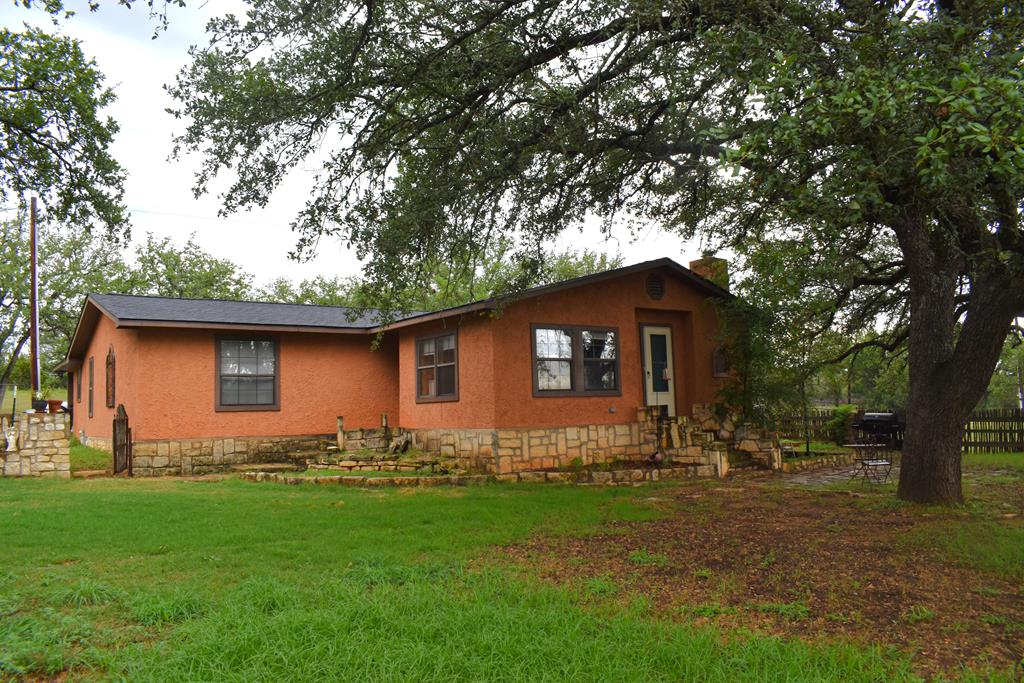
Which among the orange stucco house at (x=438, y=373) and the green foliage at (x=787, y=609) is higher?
the orange stucco house at (x=438, y=373)

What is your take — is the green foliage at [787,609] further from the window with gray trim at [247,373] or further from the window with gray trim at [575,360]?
the window with gray trim at [247,373]

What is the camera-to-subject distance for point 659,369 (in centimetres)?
1430

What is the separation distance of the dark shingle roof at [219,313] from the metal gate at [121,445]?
6.39 ft

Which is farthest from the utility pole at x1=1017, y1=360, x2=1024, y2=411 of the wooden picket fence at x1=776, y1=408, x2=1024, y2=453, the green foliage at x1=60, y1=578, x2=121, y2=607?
the green foliage at x1=60, y1=578, x2=121, y2=607

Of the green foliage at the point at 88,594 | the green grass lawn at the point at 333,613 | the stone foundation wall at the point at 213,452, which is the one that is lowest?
the green grass lawn at the point at 333,613

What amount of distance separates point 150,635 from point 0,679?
72 centimetres

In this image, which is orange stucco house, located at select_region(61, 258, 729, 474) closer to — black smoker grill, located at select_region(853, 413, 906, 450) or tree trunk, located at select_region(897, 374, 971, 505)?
tree trunk, located at select_region(897, 374, 971, 505)

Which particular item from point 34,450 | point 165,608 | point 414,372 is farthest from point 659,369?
point 34,450

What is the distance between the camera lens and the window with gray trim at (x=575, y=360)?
12.8 m

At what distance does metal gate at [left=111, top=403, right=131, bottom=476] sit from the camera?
13054mm

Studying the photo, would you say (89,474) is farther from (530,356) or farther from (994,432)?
(994,432)

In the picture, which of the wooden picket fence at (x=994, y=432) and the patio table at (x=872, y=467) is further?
the wooden picket fence at (x=994, y=432)

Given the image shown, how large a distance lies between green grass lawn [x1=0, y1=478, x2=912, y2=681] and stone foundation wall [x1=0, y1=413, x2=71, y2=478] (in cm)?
522

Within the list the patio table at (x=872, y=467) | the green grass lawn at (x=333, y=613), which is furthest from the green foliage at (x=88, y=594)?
the patio table at (x=872, y=467)
